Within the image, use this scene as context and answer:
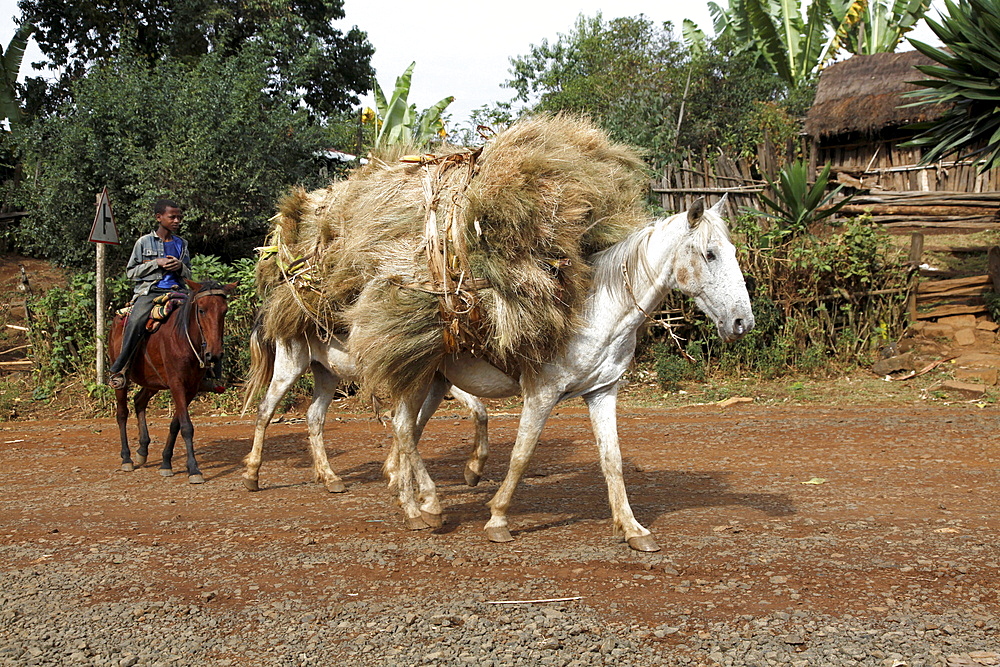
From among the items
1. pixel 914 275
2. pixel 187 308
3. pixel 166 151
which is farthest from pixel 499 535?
pixel 166 151


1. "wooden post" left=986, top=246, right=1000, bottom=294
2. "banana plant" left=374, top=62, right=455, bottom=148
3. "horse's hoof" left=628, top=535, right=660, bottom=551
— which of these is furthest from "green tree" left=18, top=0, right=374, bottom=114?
"horse's hoof" left=628, top=535, right=660, bottom=551

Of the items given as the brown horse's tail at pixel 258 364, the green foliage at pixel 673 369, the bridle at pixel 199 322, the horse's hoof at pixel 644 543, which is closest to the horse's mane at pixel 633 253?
the horse's hoof at pixel 644 543

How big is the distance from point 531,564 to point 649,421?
519 cm

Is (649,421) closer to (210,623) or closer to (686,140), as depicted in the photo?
(210,623)

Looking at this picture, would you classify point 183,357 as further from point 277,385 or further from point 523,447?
point 523,447

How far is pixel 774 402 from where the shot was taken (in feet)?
35.2

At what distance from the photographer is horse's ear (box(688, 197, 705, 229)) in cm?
473

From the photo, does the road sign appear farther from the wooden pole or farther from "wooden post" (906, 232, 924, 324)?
"wooden post" (906, 232, 924, 324)

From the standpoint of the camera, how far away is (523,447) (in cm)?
534

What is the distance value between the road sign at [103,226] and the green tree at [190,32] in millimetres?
7576

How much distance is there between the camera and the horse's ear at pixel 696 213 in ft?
15.5

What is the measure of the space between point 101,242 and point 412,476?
6885mm

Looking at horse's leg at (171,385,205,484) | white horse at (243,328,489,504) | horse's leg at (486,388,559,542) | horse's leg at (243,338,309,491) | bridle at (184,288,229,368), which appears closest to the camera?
horse's leg at (486,388,559,542)

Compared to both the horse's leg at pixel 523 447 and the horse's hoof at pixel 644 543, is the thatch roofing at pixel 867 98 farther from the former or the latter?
the horse's hoof at pixel 644 543
